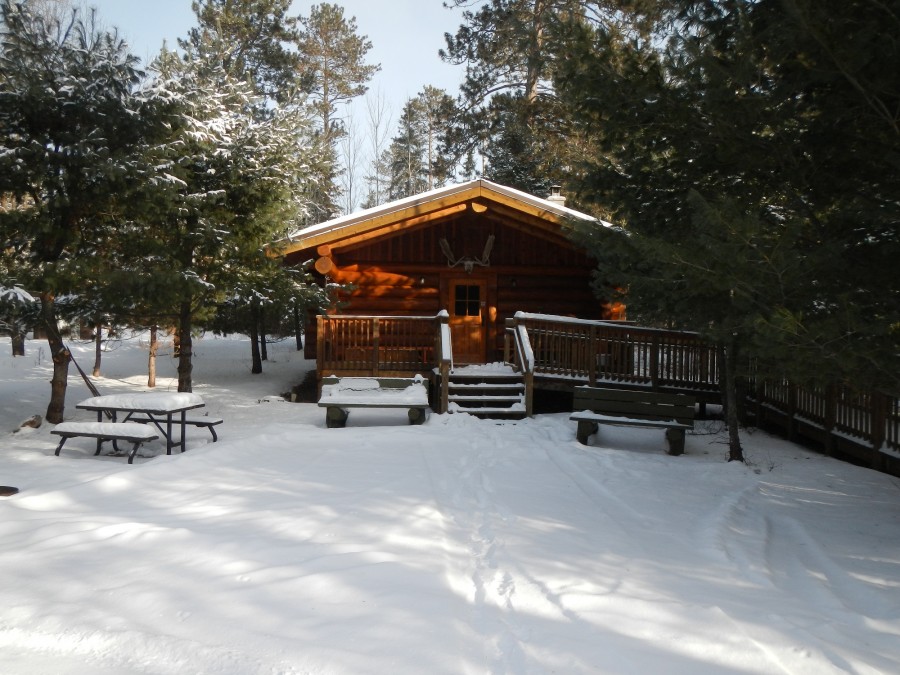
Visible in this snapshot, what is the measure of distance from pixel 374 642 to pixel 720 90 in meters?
5.62

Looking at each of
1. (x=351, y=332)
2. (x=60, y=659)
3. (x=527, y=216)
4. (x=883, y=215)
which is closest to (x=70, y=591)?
(x=60, y=659)

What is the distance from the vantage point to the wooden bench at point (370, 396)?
33.9 feet

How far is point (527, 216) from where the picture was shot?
14.3 m

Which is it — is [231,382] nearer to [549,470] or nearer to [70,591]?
[549,470]

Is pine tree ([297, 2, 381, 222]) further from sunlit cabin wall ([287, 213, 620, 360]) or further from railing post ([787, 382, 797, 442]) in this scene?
railing post ([787, 382, 797, 442])

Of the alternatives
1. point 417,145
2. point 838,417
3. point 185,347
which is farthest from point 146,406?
point 417,145

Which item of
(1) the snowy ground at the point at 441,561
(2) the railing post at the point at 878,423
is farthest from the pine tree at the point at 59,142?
(2) the railing post at the point at 878,423

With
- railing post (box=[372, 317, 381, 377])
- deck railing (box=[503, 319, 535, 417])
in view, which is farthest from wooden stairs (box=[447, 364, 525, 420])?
railing post (box=[372, 317, 381, 377])

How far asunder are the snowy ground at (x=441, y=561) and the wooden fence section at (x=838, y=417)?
1.44ft

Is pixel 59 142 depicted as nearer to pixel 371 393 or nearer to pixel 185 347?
pixel 185 347

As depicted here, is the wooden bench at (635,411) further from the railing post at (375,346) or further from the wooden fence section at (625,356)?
the railing post at (375,346)

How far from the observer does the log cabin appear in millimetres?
14758

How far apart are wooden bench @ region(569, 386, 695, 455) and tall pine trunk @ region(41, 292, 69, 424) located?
27.3 ft

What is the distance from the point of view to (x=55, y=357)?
10664 millimetres
